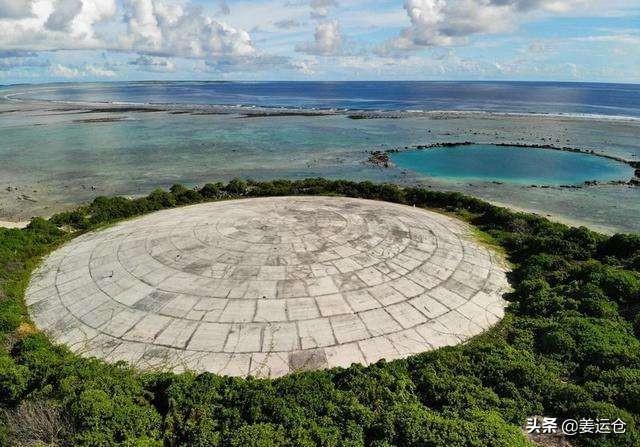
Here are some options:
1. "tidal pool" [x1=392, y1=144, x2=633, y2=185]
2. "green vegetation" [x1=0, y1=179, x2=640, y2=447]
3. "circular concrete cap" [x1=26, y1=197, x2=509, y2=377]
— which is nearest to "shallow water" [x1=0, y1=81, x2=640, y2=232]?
"tidal pool" [x1=392, y1=144, x2=633, y2=185]

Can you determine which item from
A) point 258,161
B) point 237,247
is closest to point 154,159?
point 258,161

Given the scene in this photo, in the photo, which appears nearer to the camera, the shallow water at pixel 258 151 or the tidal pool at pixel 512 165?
the shallow water at pixel 258 151

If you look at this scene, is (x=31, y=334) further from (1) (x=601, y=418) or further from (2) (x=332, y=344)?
(1) (x=601, y=418)

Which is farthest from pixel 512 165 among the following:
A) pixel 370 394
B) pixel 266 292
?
pixel 370 394

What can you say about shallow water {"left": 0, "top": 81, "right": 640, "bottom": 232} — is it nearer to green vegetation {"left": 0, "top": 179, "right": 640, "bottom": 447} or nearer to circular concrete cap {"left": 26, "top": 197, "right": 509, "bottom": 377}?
circular concrete cap {"left": 26, "top": 197, "right": 509, "bottom": 377}

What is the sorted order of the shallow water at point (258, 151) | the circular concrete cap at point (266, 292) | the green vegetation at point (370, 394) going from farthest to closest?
the shallow water at point (258, 151), the circular concrete cap at point (266, 292), the green vegetation at point (370, 394)

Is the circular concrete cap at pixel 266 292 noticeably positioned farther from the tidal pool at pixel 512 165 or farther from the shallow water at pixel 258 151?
the tidal pool at pixel 512 165

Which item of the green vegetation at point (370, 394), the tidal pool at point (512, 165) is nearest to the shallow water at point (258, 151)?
the tidal pool at point (512, 165)
